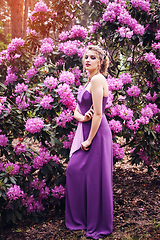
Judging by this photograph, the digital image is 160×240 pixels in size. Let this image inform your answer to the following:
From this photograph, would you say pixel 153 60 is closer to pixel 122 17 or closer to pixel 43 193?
pixel 122 17

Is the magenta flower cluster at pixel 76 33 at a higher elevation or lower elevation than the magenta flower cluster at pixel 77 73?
higher

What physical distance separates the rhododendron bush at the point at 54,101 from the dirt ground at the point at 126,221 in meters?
0.19

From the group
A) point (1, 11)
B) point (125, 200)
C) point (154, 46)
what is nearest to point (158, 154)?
point (125, 200)

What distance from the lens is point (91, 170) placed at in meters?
2.51

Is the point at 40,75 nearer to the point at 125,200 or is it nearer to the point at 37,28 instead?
the point at 37,28

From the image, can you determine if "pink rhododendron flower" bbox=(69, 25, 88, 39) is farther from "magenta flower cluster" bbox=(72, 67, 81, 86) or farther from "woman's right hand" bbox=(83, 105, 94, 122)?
"woman's right hand" bbox=(83, 105, 94, 122)

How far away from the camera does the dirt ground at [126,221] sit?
2.59 meters

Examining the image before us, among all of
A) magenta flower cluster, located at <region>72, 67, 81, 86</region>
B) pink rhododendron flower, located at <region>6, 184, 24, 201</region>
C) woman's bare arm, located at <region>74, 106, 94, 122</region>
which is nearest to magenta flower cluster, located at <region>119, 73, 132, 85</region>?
magenta flower cluster, located at <region>72, 67, 81, 86</region>

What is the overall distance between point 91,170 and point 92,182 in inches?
4.8

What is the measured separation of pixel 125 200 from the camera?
3.48m

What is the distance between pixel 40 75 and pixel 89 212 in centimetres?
180

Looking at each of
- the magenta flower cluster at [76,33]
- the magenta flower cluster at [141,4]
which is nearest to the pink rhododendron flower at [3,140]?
the magenta flower cluster at [76,33]

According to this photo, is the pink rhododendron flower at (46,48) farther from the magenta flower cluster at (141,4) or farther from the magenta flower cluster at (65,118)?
the magenta flower cluster at (141,4)

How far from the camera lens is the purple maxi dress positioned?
250 centimetres
